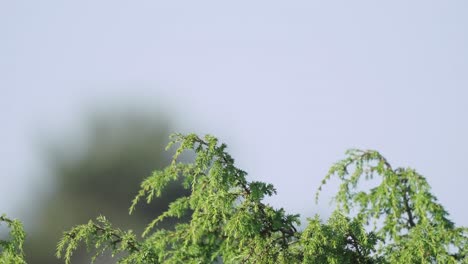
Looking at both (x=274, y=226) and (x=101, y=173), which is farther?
(x=101, y=173)

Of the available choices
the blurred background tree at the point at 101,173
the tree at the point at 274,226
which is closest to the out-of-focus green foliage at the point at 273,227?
the tree at the point at 274,226

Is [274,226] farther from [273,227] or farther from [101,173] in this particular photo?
[101,173]

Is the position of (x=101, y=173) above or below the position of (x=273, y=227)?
above

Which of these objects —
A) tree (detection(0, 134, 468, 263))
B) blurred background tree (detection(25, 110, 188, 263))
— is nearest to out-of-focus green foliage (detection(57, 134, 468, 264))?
tree (detection(0, 134, 468, 263))

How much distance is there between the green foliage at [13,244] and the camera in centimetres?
433

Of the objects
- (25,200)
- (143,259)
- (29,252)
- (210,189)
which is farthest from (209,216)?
(25,200)

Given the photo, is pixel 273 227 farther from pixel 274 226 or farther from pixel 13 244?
pixel 13 244

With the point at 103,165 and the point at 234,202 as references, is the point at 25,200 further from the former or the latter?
the point at 234,202

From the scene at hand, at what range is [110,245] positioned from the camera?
15.5 ft

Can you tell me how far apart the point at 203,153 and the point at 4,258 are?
3.57 ft

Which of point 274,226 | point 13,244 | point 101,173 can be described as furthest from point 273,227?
point 101,173

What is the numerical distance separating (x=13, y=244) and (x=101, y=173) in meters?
30.7

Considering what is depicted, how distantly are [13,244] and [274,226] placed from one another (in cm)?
130

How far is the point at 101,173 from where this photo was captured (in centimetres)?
3488
